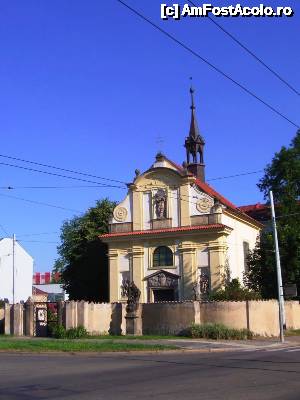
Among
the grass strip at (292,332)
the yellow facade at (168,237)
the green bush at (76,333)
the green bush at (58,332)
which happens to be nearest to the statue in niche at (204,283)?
the yellow facade at (168,237)

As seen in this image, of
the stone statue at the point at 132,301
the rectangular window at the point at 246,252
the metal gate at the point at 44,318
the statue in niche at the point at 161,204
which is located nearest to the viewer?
the metal gate at the point at 44,318

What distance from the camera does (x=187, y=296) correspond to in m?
45.2

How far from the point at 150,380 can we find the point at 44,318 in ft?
78.7

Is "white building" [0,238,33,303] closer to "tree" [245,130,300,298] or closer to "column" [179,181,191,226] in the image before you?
"column" [179,181,191,226]

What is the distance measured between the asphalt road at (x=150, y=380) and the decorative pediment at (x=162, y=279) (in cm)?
2728

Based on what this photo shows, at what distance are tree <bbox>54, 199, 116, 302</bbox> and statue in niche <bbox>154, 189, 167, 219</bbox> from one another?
903cm

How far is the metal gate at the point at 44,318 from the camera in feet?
116

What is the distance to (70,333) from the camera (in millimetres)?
33625

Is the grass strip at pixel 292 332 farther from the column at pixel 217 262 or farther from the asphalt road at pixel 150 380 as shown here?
the asphalt road at pixel 150 380

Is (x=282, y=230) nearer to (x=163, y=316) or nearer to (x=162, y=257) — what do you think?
(x=162, y=257)

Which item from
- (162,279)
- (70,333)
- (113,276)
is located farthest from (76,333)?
(113,276)

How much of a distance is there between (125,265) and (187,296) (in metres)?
Result: 6.44

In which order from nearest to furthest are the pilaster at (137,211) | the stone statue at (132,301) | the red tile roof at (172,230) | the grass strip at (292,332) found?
the stone statue at (132,301)
the grass strip at (292,332)
the red tile roof at (172,230)
the pilaster at (137,211)

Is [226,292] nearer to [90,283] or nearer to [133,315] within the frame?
[133,315]
